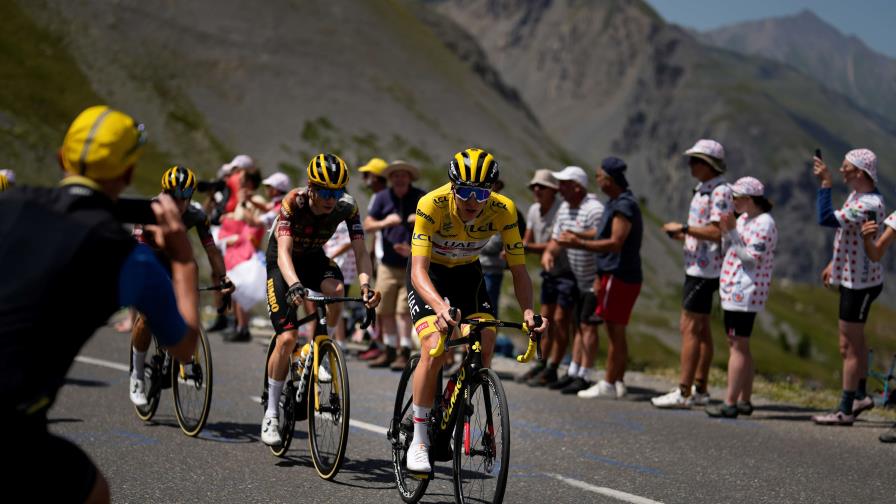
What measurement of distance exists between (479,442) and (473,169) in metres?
1.69

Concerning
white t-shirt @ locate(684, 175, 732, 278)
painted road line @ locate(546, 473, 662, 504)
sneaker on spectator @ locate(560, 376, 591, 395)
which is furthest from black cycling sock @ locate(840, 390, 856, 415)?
painted road line @ locate(546, 473, 662, 504)

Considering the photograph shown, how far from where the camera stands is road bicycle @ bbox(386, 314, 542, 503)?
559cm

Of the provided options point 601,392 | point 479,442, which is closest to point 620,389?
point 601,392

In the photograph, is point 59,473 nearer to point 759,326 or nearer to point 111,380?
point 111,380

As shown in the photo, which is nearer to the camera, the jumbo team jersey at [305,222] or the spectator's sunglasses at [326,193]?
the spectator's sunglasses at [326,193]

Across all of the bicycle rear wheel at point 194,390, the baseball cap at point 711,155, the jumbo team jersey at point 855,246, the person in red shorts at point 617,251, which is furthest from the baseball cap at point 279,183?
the jumbo team jersey at point 855,246

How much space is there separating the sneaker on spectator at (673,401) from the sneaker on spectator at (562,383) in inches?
49.5

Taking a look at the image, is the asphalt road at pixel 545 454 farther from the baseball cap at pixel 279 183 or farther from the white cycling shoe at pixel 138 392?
the baseball cap at pixel 279 183

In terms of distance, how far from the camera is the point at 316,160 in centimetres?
709

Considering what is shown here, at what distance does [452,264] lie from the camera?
6.62 m

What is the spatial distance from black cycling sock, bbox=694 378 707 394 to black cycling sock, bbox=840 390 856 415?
1.58m

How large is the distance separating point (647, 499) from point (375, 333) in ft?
25.1

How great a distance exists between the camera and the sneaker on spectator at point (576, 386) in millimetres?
11391

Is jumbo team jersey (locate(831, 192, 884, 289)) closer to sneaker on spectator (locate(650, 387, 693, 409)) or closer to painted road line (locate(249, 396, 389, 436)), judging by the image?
sneaker on spectator (locate(650, 387, 693, 409))
